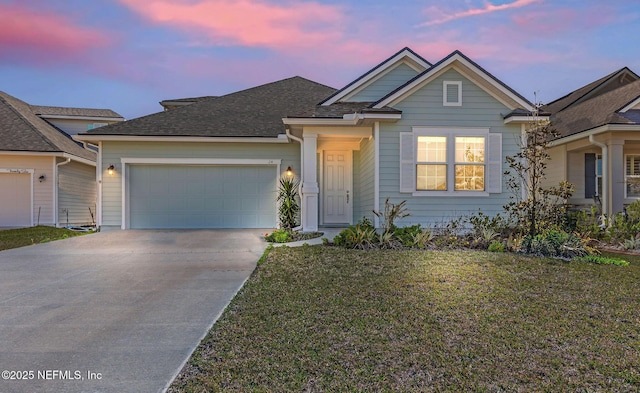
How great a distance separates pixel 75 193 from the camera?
16.6 metres

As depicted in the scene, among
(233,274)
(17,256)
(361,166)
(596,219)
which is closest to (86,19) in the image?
(17,256)

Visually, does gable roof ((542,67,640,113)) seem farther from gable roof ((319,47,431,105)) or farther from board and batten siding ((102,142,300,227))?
board and batten siding ((102,142,300,227))

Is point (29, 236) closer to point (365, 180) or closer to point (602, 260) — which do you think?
point (365, 180)

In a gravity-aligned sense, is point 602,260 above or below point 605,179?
below

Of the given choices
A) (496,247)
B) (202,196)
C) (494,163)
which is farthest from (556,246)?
(202,196)

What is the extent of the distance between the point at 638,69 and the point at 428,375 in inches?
851

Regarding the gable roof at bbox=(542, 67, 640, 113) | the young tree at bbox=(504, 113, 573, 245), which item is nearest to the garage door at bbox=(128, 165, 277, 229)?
the young tree at bbox=(504, 113, 573, 245)

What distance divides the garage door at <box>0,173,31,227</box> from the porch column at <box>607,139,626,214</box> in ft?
60.9

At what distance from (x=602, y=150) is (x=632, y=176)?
163 cm

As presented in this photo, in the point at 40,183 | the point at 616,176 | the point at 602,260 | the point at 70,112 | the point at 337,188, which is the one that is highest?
the point at 70,112

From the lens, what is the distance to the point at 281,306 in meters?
4.52

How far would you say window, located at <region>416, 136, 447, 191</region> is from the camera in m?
9.97

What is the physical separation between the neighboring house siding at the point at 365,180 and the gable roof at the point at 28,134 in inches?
422

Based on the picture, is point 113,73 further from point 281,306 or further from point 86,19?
point 281,306
